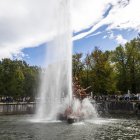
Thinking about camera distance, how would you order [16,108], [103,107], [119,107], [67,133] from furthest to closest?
[103,107] < [16,108] < [119,107] < [67,133]

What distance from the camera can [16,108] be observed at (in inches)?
3839

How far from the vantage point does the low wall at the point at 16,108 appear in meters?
94.2

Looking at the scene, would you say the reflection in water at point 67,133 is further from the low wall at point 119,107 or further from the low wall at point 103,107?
the low wall at point 103,107

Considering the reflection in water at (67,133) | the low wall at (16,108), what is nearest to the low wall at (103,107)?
the low wall at (16,108)

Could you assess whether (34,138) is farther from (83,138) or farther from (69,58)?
(69,58)

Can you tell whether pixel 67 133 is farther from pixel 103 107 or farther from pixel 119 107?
pixel 103 107

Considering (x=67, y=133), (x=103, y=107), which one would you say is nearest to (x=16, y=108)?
(x=103, y=107)

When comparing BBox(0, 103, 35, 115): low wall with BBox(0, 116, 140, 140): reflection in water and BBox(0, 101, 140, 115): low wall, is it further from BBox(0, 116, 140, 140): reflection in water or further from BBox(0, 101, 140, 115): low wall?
BBox(0, 116, 140, 140): reflection in water

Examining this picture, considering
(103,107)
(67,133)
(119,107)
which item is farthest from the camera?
(103,107)

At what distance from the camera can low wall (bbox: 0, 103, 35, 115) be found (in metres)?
94.2

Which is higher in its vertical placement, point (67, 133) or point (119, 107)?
point (119, 107)

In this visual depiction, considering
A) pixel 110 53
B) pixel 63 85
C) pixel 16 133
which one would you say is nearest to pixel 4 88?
pixel 110 53

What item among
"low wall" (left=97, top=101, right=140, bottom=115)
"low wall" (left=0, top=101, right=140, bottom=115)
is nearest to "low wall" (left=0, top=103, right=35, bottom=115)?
"low wall" (left=0, top=101, right=140, bottom=115)

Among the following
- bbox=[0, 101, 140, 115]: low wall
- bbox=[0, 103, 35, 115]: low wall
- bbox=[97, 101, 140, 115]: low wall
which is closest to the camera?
bbox=[97, 101, 140, 115]: low wall
